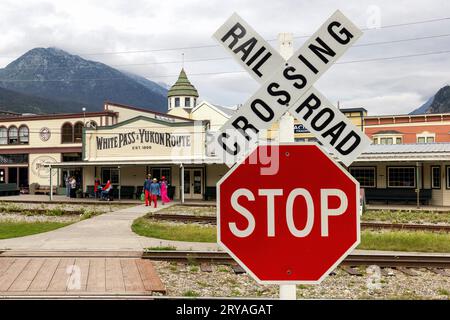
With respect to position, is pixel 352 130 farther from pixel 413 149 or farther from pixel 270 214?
pixel 413 149

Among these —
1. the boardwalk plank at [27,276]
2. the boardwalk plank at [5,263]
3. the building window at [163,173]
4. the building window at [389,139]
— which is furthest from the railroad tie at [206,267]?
the building window at [389,139]

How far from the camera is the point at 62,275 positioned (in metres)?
7.29

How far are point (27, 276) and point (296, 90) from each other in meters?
6.92

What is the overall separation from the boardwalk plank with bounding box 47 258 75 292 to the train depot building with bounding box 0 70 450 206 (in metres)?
11.0

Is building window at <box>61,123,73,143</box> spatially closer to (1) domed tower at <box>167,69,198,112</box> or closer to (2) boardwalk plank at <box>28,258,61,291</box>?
(2) boardwalk plank at <box>28,258,61,291</box>

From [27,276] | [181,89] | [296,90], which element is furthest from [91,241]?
[181,89]

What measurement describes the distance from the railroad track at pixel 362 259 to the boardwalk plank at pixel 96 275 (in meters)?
1.06

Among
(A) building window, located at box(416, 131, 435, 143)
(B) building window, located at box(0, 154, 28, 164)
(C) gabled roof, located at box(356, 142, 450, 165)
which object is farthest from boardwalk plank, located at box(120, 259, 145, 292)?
(A) building window, located at box(416, 131, 435, 143)

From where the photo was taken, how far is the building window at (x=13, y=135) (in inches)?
1555

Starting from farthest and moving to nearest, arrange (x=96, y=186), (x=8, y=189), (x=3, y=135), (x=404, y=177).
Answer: (x=3, y=135) < (x=8, y=189) < (x=96, y=186) < (x=404, y=177)

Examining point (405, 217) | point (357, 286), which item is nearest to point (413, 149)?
point (405, 217)

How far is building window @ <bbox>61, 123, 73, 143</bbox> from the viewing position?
124 ft

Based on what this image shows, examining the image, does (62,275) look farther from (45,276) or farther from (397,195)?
(397,195)
